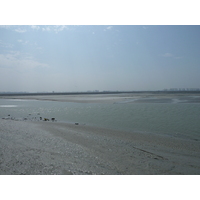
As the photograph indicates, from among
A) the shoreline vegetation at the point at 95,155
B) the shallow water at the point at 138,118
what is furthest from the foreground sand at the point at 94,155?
the shallow water at the point at 138,118

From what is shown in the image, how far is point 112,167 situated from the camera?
5941mm

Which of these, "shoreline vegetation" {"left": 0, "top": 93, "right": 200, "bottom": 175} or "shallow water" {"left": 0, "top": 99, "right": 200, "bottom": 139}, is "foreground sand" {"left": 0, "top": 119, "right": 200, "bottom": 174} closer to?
"shoreline vegetation" {"left": 0, "top": 93, "right": 200, "bottom": 175}

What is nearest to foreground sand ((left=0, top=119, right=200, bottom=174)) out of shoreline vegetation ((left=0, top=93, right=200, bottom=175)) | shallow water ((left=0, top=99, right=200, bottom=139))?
shoreline vegetation ((left=0, top=93, right=200, bottom=175))

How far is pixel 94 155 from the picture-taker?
7070 mm

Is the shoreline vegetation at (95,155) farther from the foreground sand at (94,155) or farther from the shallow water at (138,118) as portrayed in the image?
the shallow water at (138,118)

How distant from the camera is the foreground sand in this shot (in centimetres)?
572

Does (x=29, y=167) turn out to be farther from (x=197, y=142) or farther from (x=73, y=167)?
(x=197, y=142)

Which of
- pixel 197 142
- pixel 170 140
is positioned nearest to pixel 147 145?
pixel 170 140

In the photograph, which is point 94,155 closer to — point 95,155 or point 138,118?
point 95,155

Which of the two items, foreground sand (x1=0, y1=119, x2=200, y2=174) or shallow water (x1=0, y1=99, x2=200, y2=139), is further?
shallow water (x1=0, y1=99, x2=200, y2=139)

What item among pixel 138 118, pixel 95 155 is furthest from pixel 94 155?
pixel 138 118

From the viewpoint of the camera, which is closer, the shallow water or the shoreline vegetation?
the shoreline vegetation

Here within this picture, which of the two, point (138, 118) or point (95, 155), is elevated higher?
point (138, 118)

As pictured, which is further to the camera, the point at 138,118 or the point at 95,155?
the point at 138,118
